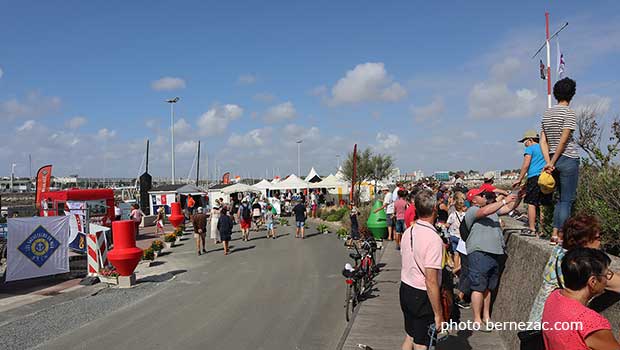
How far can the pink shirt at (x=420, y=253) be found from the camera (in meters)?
3.91

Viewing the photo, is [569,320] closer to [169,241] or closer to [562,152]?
[562,152]

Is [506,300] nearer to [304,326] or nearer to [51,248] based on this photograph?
[304,326]

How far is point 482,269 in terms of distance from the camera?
17.8ft

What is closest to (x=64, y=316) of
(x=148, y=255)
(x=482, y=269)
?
(x=148, y=255)

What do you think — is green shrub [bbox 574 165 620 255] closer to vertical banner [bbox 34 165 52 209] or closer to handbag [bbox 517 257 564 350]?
handbag [bbox 517 257 564 350]

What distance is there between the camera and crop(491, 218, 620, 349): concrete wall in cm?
432

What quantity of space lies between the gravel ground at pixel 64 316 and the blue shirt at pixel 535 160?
24.5 ft

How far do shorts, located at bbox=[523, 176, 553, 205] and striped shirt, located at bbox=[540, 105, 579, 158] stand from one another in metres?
0.57

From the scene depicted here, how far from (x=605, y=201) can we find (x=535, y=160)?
0.99 metres

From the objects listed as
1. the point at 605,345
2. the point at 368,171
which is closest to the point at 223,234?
the point at 605,345

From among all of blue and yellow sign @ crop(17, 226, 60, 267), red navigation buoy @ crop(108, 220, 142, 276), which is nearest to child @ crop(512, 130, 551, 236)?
red navigation buoy @ crop(108, 220, 142, 276)

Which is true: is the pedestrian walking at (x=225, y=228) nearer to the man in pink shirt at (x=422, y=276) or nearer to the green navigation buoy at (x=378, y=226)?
the green navigation buoy at (x=378, y=226)

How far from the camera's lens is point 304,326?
7.66 m

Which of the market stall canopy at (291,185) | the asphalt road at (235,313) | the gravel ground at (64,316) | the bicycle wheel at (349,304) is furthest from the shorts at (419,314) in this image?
the market stall canopy at (291,185)
